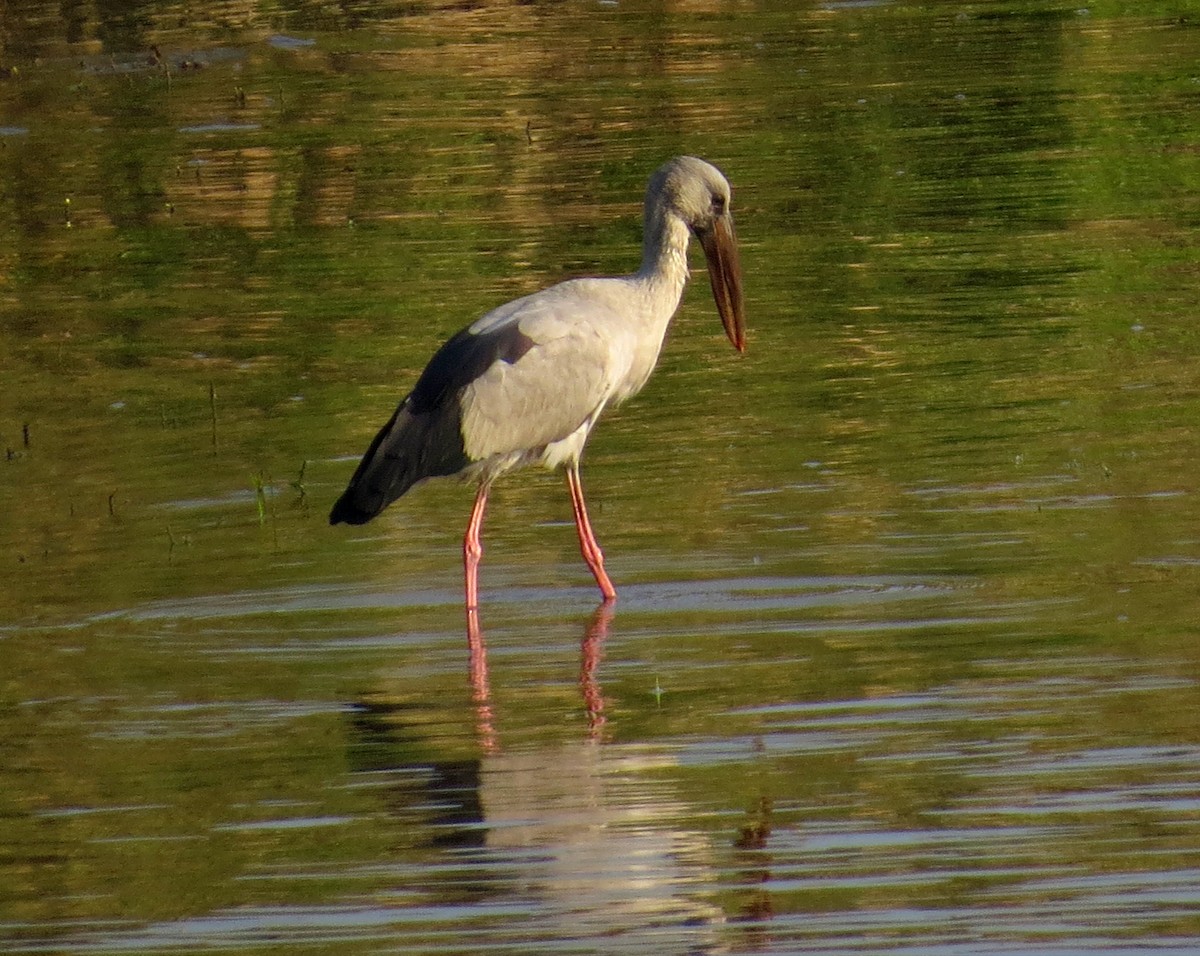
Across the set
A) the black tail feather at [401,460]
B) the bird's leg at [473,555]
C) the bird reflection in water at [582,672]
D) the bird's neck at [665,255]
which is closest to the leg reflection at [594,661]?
the bird reflection in water at [582,672]

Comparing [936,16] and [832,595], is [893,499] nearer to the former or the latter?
[832,595]

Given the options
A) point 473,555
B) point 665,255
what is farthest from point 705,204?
point 473,555

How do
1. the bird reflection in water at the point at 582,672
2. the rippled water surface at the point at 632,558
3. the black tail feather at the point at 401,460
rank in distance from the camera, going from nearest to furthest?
1. the rippled water surface at the point at 632,558
2. the bird reflection in water at the point at 582,672
3. the black tail feather at the point at 401,460

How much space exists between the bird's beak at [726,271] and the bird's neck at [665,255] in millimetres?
148

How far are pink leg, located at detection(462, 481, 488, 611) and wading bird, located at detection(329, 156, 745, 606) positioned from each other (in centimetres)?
1

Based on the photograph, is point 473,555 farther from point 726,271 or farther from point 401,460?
point 726,271

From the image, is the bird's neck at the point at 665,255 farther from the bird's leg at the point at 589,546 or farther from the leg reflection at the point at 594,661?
the leg reflection at the point at 594,661

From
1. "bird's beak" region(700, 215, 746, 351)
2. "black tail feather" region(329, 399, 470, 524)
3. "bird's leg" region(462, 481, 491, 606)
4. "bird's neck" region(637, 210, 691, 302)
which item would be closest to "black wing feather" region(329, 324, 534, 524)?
"black tail feather" region(329, 399, 470, 524)

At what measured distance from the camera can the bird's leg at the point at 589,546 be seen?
825 centimetres

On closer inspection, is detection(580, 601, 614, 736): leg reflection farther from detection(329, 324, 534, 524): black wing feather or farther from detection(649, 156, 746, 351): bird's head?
detection(649, 156, 746, 351): bird's head

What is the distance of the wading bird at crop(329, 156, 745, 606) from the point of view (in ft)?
28.6

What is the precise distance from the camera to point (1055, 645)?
7.22m

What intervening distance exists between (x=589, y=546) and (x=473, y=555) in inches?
14.6

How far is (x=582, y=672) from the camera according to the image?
24.5ft
